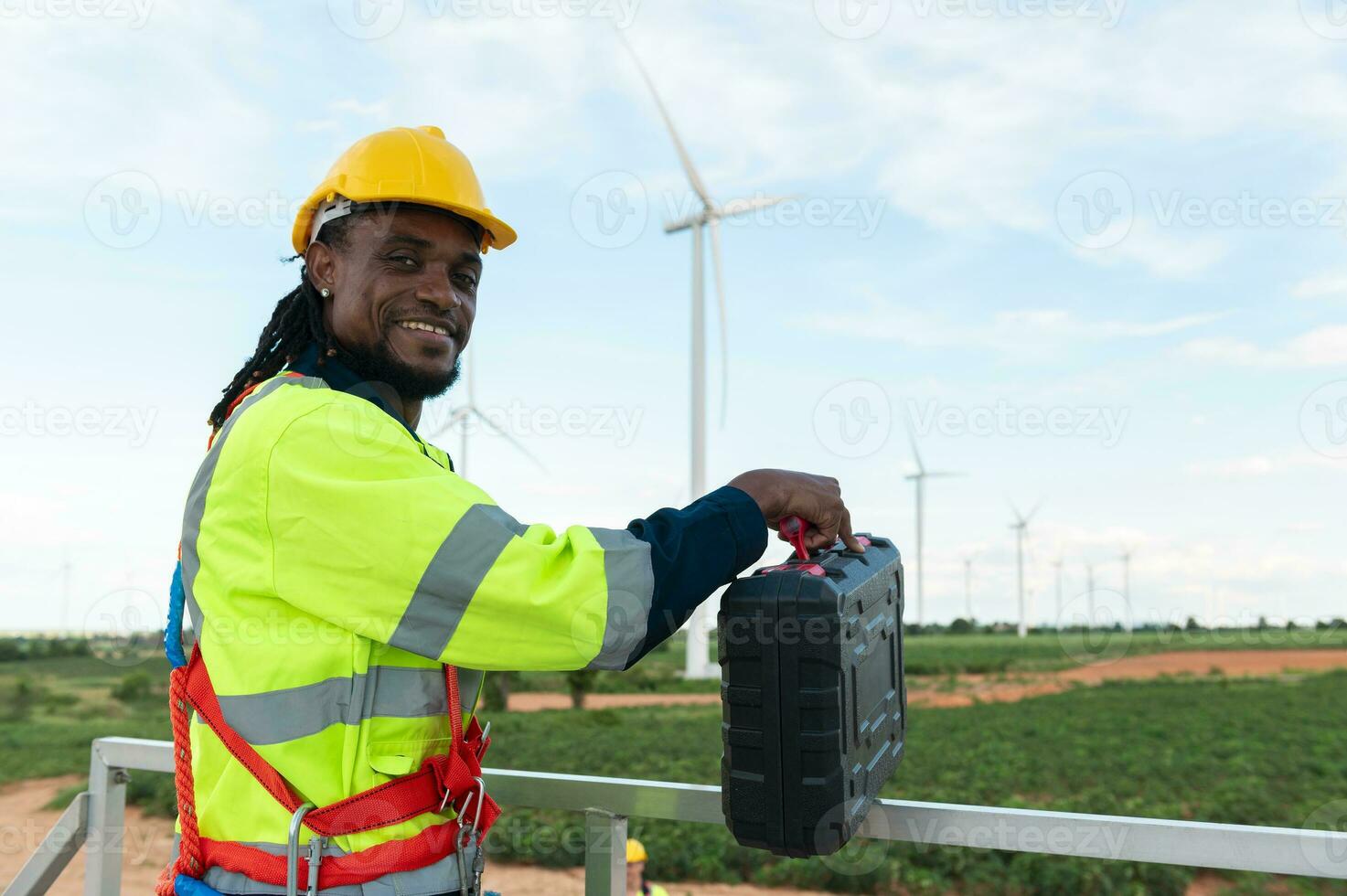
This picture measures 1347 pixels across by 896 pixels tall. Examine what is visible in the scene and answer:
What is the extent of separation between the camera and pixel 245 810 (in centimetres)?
186

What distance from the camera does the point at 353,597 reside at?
1.69 meters

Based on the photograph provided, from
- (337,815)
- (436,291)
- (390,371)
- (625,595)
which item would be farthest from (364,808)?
(436,291)

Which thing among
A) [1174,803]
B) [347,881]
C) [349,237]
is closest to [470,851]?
[347,881]

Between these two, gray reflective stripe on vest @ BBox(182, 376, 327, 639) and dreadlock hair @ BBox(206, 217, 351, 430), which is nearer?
gray reflective stripe on vest @ BBox(182, 376, 327, 639)

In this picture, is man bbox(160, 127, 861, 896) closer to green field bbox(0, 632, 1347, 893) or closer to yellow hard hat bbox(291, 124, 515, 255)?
yellow hard hat bbox(291, 124, 515, 255)

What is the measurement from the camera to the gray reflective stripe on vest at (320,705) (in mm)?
1769

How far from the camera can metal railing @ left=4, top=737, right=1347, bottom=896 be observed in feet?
6.09

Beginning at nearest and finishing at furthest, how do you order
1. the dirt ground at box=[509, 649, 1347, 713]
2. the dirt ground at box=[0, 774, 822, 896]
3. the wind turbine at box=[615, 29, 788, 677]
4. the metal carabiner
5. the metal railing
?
the metal carabiner < the metal railing < the dirt ground at box=[0, 774, 822, 896] < the wind turbine at box=[615, 29, 788, 677] < the dirt ground at box=[509, 649, 1347, 713]

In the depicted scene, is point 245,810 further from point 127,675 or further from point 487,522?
point 127,675

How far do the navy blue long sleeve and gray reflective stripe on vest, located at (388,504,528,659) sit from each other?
28cm

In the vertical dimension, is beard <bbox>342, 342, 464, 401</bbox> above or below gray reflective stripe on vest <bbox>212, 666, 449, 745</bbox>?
above

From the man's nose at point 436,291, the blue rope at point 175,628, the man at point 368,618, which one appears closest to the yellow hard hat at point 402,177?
the man's nose at point 436,291

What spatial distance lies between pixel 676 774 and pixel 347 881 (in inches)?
656

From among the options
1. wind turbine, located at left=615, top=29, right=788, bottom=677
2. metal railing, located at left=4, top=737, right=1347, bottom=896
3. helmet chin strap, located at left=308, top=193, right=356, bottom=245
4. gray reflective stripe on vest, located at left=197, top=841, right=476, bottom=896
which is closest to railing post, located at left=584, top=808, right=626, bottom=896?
metal railing, located at left=4, top=737, right=1347, bottom=896
